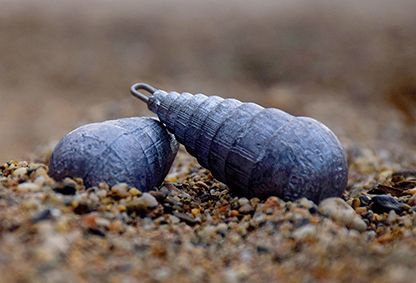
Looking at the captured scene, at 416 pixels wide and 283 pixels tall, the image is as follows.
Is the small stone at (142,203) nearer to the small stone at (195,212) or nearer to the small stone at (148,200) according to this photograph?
the small stone at (148,200)

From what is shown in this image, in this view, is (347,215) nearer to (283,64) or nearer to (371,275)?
(371,275)

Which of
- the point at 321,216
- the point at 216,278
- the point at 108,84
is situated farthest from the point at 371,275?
the point at 108,84

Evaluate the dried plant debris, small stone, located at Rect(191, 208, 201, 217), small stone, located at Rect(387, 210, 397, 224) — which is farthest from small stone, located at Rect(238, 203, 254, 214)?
small stone, located at Rect(387, 210, 397, 224)

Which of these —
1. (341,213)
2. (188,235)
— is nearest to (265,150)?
(341,213)

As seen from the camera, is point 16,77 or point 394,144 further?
point 16,77

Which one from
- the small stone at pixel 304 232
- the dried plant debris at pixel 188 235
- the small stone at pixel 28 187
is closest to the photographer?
the dried plant debris at pixel 188 235

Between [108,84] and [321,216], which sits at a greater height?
[321,216]

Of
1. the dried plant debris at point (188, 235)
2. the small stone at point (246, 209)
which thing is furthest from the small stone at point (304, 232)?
the small stone at point (246, 209)
